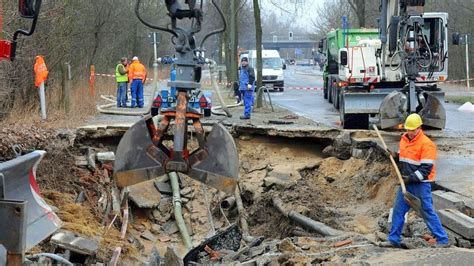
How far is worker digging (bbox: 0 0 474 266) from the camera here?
229 inches

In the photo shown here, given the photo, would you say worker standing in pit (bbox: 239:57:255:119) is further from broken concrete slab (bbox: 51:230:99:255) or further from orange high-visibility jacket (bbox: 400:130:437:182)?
orange high-visibility jacket (bbox: 400:130:437:182)

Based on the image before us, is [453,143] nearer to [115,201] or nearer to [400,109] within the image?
[400,109]

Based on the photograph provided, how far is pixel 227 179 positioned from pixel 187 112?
28.2 inches

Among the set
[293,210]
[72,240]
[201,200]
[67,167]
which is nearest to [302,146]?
[201,200]

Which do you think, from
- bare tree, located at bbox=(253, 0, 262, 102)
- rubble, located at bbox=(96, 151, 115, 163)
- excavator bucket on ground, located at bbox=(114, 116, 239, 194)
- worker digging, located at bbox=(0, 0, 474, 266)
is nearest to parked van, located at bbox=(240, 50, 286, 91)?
worker digging, located at bbox=(0, 0, 474, 266)

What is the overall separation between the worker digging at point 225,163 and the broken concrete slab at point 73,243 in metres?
A: 0.02

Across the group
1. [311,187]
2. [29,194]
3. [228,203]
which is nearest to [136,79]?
[228,203]

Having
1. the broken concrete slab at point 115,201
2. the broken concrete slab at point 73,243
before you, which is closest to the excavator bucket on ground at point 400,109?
the broken concrete slab at point 115,201

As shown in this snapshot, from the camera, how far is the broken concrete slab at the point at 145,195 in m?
13.4

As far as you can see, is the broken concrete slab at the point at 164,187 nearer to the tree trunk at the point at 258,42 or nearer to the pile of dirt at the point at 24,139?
the pile of dirt at the point at 24,139

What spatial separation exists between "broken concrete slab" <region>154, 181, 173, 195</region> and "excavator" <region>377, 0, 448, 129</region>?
16.4 ft

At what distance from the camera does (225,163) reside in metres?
5.82

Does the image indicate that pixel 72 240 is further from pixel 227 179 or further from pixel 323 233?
pixel 323 233

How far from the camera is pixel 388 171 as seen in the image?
11891mm
